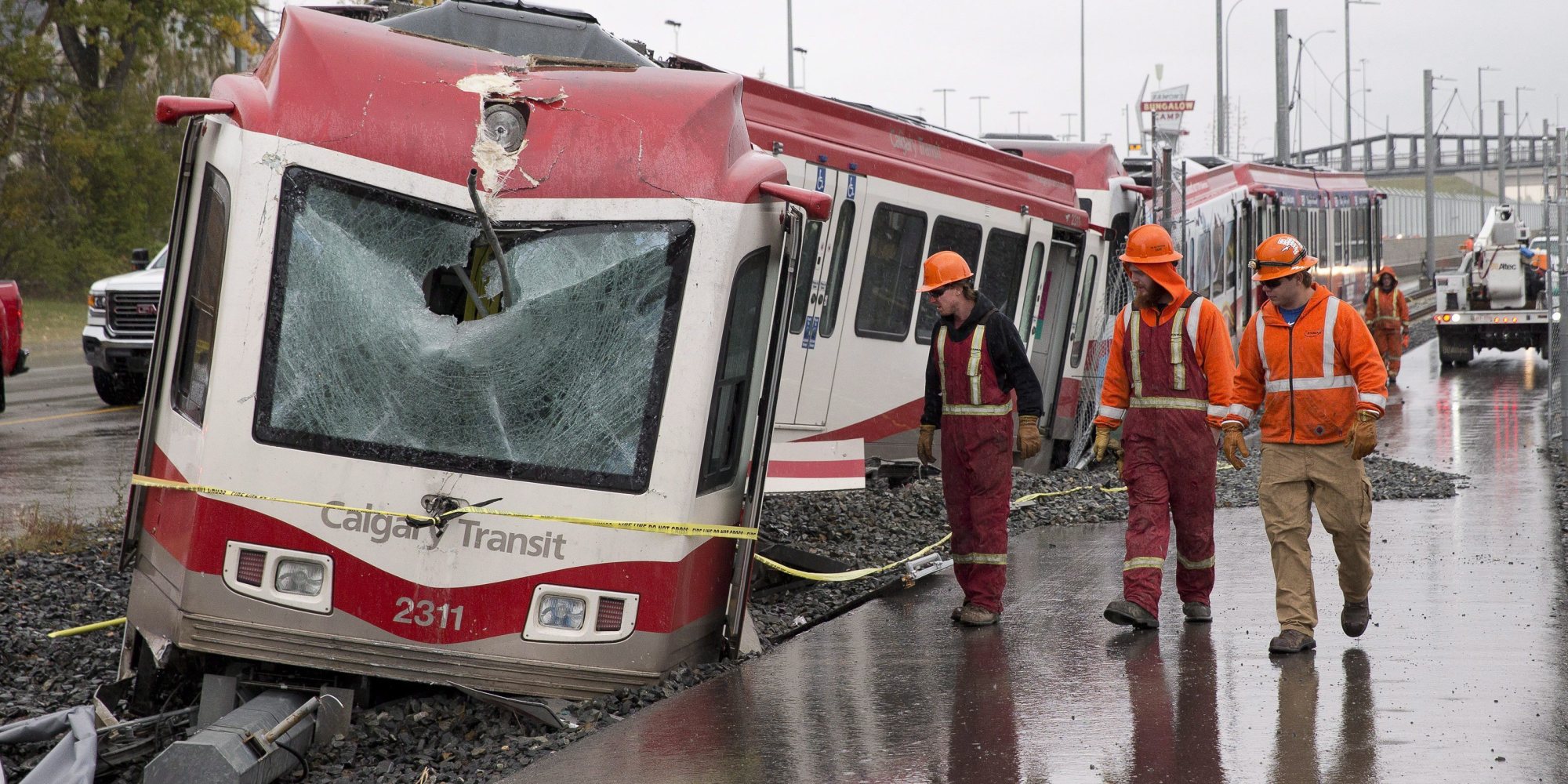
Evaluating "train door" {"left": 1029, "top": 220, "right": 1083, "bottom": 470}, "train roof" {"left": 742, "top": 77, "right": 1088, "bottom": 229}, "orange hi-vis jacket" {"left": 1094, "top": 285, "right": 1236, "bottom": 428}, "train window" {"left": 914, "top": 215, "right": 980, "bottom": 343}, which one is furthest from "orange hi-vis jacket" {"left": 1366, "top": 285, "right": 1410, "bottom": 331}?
"orange hi-vis jacket" {"left": 1094, "top": 285, "right": 1236, "bottom": 428}

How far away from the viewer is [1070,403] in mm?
16000

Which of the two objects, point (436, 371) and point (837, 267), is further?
point (837, 267)

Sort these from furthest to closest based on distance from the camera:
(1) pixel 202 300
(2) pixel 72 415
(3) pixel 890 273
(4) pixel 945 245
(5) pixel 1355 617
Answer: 1. (2) pixel 72 415
2. (4) pixel 945 245
3. (3) pixel 890 273
4. (5) pixel 1355 617
5. (1) pixel 202 300

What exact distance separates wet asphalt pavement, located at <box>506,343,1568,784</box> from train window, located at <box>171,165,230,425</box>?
2.01m

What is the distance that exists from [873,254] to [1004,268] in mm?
2233

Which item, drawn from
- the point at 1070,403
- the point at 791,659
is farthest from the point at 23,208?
the point at 791,659

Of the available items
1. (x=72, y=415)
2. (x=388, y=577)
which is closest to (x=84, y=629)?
(x=388, y=577)

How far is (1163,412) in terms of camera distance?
777 centimetres

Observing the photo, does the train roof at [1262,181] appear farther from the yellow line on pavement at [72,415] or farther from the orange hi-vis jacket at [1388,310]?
the yellow line on pavement at [72,415]

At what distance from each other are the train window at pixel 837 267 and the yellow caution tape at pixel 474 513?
5200 mm

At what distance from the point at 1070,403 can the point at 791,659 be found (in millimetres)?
9115

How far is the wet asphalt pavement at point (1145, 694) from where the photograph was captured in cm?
558

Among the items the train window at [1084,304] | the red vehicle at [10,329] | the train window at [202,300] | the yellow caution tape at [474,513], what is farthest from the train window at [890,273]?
the red vehicle at [10,329]

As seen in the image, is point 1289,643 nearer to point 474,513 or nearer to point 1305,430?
point 1305,430
